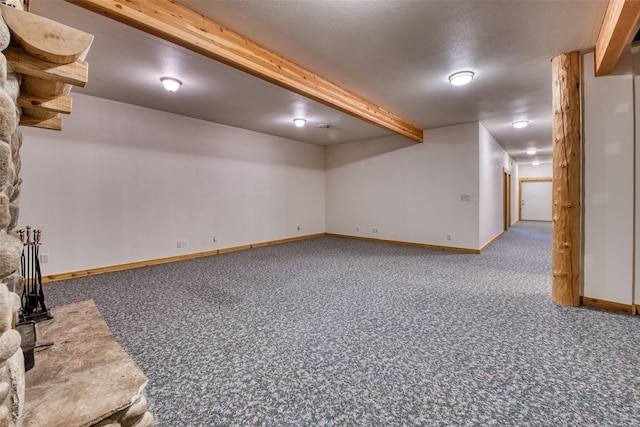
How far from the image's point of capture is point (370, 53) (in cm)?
292

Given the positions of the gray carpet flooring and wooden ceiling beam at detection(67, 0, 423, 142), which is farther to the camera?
wooden ceiling beam at detection(67, 0, 423, 142)

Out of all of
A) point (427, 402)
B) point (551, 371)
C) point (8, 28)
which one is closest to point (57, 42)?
point (8, 28)

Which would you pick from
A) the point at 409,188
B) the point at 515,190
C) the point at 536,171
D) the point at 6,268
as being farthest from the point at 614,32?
the point at 536,171

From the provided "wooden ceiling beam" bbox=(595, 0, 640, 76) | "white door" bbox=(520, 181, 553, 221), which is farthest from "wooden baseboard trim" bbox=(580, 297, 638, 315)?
"white door" bbox=(520, 181, 553, 221)

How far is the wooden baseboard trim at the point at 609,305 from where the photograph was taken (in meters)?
2.67

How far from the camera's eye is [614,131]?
8.93 feet

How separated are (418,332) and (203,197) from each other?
445 centimetres

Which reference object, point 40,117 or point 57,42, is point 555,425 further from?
point 40,117

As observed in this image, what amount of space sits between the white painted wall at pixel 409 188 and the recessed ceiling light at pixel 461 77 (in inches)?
96.9

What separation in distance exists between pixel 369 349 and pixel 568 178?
257 centimetres

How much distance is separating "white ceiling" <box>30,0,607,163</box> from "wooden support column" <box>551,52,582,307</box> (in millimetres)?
293

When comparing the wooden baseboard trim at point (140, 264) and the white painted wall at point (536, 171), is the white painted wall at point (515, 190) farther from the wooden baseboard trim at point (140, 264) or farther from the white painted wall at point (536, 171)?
the wooden baseboard trim at point (140, 264)

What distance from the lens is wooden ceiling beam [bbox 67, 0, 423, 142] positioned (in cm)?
195

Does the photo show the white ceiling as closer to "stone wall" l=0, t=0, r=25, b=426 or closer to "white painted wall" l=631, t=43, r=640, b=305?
"white painted wall" l=631, t=43, r=640, b=305
